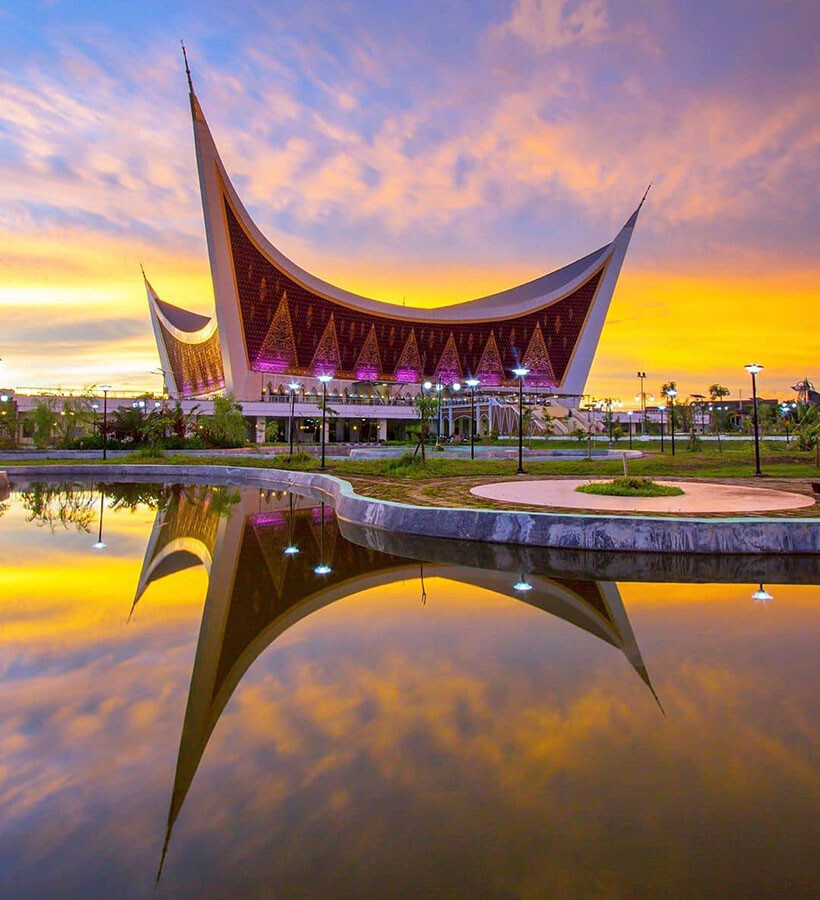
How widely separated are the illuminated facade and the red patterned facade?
81 millimetres

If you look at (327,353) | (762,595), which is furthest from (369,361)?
(762,595)

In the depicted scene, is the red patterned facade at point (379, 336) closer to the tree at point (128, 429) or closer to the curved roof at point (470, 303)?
the curved roof at point (470, 303)

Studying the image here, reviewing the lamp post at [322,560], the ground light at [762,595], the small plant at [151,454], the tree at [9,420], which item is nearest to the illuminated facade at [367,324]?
the tree at [9,420]

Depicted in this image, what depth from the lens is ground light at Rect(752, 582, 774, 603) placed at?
539cm

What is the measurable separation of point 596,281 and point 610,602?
162ft

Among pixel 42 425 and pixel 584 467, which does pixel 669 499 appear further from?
pixel 42 425

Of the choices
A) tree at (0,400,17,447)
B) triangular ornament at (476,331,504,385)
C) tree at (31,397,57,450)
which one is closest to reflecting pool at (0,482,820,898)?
tree at (31,397,57,450)

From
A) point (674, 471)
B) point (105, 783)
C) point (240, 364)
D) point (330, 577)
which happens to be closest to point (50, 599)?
point (330, 577)

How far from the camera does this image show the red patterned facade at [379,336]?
39.8 m

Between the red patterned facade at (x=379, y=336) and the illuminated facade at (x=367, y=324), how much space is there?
0.08 meters

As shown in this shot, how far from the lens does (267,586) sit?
6.02 meters

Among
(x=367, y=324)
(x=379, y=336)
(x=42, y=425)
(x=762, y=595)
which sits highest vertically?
(x=367, y=324)

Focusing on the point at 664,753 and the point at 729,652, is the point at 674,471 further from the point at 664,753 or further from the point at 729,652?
the point at 664,753

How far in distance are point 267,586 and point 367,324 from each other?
4210cm
